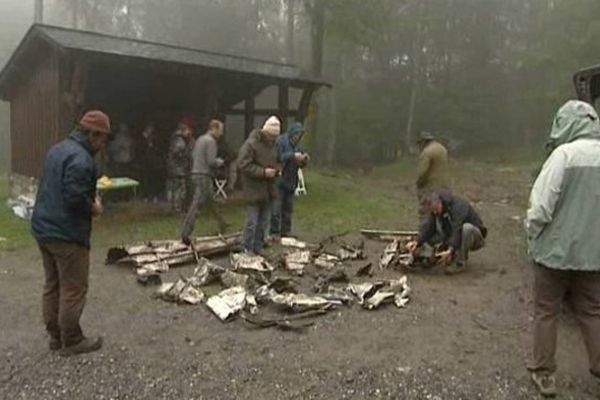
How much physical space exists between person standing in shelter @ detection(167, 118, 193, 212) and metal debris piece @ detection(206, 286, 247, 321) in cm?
526

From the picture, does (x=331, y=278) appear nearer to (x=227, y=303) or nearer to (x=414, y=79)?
(x=227, y=303)

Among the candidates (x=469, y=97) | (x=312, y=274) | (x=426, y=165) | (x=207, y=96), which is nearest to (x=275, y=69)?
(x=207, y=96)

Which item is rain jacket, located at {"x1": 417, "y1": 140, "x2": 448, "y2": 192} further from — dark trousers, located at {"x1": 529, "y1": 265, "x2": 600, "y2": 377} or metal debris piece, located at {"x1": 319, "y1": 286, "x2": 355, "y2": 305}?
dark trousers, located at {"x1": 529, "y1": 265, "x2": 600, "y2": 377}

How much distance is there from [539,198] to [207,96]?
29.7 feet

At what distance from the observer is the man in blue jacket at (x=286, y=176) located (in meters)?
8.42

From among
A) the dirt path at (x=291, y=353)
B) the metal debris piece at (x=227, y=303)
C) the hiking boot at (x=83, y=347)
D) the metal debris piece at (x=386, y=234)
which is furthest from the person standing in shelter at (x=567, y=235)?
the metal debris piece at (x=386, y=234)

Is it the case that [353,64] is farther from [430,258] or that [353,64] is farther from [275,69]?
[430,258]

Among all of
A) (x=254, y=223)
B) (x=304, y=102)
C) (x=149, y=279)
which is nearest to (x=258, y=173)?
(x=254, y=223)

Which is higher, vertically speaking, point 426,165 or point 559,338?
point 426,165

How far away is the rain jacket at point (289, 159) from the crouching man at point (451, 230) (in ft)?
7.70

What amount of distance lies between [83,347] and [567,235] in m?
3.62

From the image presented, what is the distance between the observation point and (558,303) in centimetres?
382

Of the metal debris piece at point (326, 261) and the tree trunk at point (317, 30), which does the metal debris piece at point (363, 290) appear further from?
the tree trunk at point (317, 30)

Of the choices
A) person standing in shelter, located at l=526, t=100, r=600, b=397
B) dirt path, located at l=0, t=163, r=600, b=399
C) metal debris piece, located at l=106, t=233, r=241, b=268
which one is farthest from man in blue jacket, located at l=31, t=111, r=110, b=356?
person standing in shelter, located at l=526, t=100, r=600, b=397
